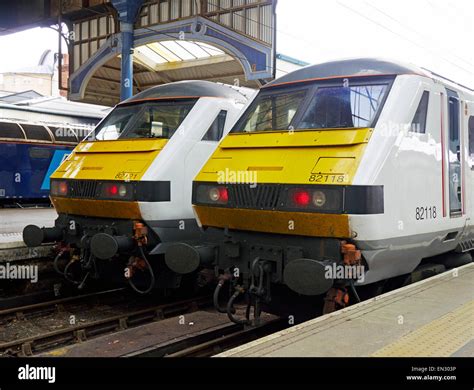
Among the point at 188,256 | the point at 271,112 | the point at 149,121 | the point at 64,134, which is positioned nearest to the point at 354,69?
the point at 271,112

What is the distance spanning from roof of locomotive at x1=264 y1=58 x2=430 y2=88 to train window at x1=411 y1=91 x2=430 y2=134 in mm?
271

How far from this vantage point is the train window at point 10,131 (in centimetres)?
1645

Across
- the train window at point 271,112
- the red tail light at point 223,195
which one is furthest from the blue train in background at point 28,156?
the red tail light at point 223,195

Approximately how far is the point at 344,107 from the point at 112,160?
334 centimetres

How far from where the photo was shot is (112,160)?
7.36 metres

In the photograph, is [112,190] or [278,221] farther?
[112,190]

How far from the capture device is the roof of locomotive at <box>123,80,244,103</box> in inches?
302

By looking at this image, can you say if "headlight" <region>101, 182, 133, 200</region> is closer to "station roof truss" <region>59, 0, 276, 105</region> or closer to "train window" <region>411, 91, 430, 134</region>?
"train window" <region>411, 91, 430, 134</region>

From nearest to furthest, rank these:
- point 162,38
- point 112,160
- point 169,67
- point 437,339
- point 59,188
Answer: point 437,339, point 112,160, point 59,188, point 162,38, point 169,67

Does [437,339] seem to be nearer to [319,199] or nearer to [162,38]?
[319,199]

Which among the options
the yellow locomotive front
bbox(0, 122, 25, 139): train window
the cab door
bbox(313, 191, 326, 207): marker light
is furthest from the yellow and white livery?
bbox(0, 122, 25, 139): train window

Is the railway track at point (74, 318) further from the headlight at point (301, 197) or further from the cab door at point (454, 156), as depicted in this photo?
the cab door at point (454, 156)

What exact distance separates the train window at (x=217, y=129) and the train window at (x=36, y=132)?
11.3 m

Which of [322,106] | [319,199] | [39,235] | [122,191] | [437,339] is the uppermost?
[322,106]
